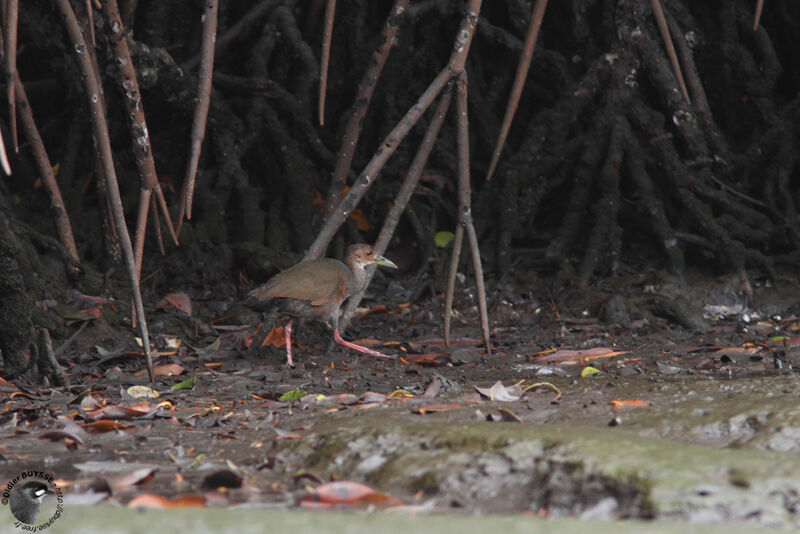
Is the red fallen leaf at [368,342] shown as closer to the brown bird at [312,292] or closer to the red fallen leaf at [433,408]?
the brown bird at [312,292]

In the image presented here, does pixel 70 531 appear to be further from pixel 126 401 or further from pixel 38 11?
pixel 38 11

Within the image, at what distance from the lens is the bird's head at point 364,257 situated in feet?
16.6

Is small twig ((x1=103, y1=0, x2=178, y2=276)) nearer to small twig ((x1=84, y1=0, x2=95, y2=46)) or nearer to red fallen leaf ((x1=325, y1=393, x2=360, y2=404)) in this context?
small twig ((x1=84, y1=0, x2=95, y2=46))

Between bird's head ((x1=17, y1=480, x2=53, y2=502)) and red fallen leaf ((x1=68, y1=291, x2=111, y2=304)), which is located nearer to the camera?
bird's head ((x1=17, y1=480, x2=53, y2=502))

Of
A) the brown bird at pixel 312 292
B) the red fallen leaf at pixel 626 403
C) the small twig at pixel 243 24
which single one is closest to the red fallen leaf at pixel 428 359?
the brown bird at pixel 312 292

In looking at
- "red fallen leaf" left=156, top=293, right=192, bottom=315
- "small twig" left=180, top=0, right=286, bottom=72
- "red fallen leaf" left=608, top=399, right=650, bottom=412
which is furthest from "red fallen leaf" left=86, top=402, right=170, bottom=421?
"small twig" left=180, top=0, right=286, bottom=72

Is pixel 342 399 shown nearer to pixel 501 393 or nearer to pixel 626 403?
pixel 501 393

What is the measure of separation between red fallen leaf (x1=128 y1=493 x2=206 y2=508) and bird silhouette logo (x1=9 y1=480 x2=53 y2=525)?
0.57 ft

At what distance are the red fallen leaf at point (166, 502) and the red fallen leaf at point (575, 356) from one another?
2.53 m

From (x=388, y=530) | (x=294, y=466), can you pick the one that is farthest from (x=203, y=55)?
(x=388, y=530)

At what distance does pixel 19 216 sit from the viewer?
216 inches

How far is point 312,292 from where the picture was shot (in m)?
4.52

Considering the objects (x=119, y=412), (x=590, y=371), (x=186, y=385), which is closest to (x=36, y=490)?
(x=119, y=412)

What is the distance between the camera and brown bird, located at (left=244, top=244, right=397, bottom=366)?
4.43 metres
